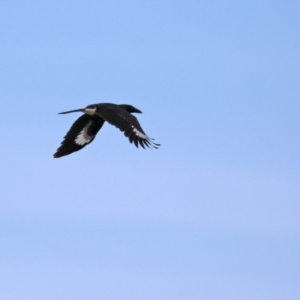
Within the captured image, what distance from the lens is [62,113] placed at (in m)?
29.2

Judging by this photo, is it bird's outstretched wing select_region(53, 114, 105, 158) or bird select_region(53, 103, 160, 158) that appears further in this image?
bird's outstretched wing select_region(53, 114, 105, 158)

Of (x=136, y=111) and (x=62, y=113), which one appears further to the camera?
(x=136, y=111)

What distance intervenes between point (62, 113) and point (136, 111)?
386 centimetres

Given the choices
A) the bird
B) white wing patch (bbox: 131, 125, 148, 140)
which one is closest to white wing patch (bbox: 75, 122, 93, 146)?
the bird

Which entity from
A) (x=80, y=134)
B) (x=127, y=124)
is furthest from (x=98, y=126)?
(x=127, y=124)

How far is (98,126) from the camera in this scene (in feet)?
103

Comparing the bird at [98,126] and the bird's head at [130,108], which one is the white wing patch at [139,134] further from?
the bird's head at [130,108]

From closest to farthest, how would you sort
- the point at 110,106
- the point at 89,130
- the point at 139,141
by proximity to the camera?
1. the point at 139,141
2. the point at 110,106
3. the point at 89,130

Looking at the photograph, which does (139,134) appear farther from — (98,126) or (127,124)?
(98,126)

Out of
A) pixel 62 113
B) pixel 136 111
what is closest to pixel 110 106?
pixel 62 113

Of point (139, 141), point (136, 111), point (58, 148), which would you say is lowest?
point (139, 141)

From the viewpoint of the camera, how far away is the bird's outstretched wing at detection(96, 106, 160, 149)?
26.5m

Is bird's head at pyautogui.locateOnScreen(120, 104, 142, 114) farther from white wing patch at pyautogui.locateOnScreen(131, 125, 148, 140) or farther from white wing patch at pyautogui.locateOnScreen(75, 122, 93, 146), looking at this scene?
white wing patch at pyautogui.locateOnScreen(131, 125, 148, 140)

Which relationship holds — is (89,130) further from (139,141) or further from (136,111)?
(139,141)
